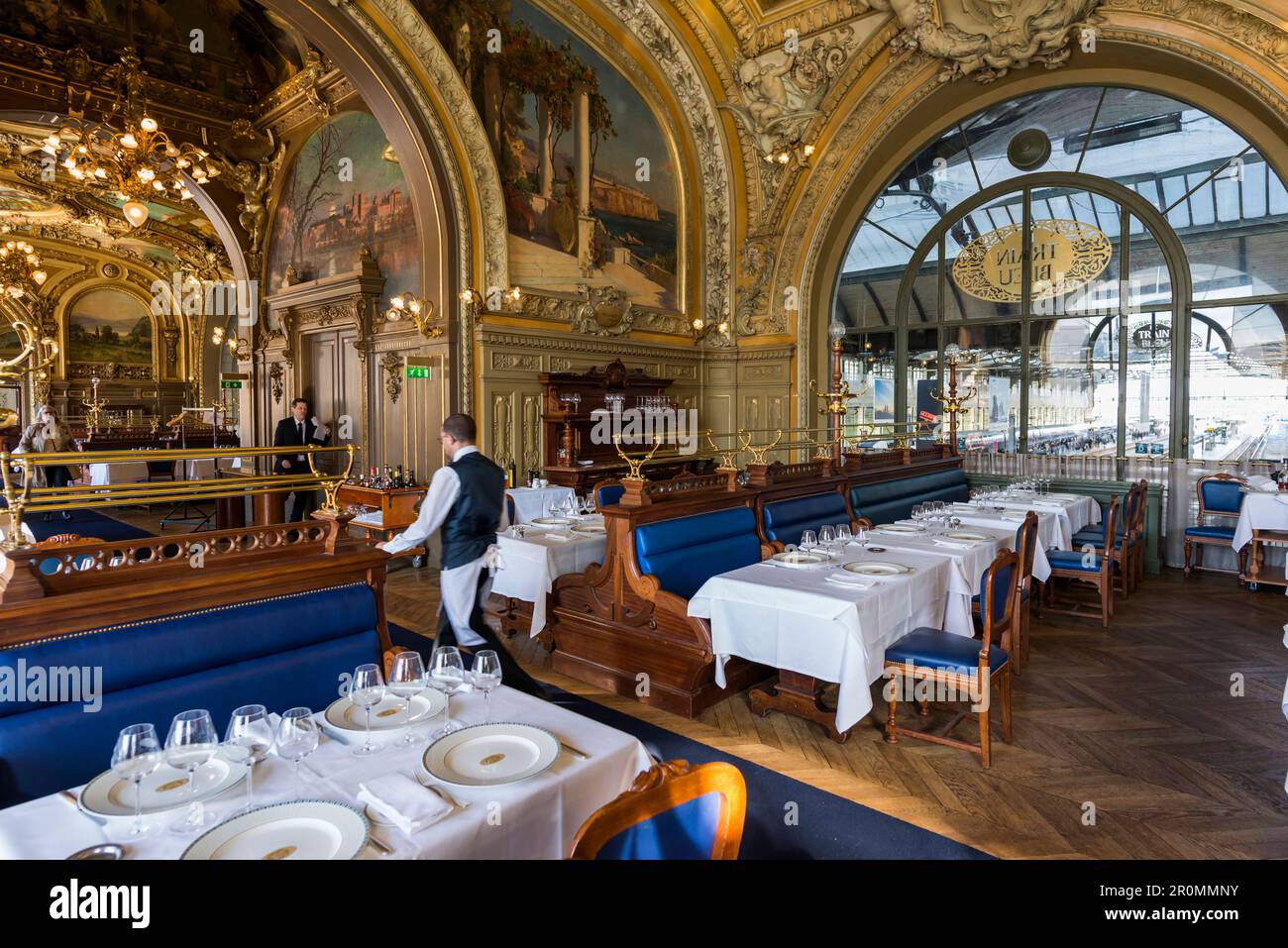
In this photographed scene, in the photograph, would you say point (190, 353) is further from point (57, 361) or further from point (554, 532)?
point (554, 532)

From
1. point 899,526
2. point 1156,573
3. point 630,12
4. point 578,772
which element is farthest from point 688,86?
point 578,772

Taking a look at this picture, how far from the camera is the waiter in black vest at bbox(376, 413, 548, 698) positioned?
4.02 metres

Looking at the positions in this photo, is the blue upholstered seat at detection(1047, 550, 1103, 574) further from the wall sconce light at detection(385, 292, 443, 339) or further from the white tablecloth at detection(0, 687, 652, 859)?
the wall sconce light at detection(385, 292, 443, 339)

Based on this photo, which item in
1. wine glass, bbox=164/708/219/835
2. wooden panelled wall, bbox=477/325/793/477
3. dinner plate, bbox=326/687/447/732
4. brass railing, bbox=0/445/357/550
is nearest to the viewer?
wine glass, bbox=164/708/219/835

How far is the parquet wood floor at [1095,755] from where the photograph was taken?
3162mm

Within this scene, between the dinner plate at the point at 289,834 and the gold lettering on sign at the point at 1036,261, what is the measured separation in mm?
10955

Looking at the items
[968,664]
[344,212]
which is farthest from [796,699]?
[344,212]

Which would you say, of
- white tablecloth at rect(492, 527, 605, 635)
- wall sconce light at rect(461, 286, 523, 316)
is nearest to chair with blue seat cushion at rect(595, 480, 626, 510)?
white tablecloth at rect(492, 527, 605, 635)

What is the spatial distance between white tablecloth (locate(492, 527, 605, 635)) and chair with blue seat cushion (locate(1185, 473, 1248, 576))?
7.01 metres

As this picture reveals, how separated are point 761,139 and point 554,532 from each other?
8.14m

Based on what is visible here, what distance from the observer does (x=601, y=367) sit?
10.7 m

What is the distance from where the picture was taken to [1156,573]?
8531 mm

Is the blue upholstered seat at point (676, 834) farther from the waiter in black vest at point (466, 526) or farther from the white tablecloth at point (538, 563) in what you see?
the white tablecloth at point (538, 563)

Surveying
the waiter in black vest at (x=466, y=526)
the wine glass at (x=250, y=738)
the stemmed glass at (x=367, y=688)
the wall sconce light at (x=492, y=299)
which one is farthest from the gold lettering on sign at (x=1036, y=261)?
the wine glass at (x=250, y=738)
